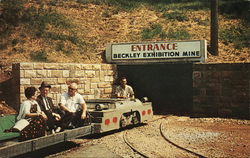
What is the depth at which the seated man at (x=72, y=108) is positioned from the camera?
834cm

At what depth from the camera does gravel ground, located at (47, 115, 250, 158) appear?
7.83 m

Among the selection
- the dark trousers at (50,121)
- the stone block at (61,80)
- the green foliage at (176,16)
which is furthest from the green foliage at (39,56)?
the green foliage at (176,16)

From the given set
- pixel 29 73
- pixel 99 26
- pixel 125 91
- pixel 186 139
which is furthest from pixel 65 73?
pixel 99 26

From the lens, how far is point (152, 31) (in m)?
26.3

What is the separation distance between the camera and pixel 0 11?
79.1 feet

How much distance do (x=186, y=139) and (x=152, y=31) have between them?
1788cm

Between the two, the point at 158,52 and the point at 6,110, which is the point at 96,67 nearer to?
the point at 158,52

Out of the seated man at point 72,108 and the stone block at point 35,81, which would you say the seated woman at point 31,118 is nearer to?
the seated man at point 72,108

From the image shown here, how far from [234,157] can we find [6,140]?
5292 mm

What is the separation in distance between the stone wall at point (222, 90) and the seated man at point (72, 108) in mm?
7585

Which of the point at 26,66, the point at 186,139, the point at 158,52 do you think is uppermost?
the point at 158,52

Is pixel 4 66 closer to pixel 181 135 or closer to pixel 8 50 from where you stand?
pixel 8 50

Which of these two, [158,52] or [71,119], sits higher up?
[158,52]

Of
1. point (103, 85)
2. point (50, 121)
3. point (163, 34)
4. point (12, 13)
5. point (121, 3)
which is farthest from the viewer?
point (121, 3)
